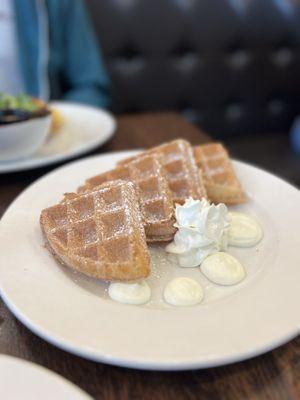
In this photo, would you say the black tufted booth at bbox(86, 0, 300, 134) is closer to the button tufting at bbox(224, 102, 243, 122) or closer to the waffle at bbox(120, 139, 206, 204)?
the button tufting at bbox(224, 102, 243, 122)

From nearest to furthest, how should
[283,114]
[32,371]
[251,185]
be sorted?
[32,371] < [251,185] < [283,114]

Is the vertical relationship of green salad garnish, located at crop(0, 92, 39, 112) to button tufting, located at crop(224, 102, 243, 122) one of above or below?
above

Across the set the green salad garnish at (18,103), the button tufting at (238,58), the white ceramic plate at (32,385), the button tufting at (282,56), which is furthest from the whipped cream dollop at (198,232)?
the button tufting at (282,56)

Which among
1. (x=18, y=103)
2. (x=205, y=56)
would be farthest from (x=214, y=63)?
(x=18, y=103)

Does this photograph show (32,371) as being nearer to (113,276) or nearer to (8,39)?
(113,276)

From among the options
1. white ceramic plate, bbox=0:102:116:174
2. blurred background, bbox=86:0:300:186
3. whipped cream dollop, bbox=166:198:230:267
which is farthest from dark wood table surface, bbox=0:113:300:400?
blurred background, bbox=86:0:300:186

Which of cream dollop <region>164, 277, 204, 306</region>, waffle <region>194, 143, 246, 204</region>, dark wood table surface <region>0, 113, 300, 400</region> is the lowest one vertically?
waffle <region>194, 143, 246, 204</region>

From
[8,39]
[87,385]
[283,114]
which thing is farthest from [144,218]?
[283,114]

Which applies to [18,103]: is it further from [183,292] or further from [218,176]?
[183,292]
